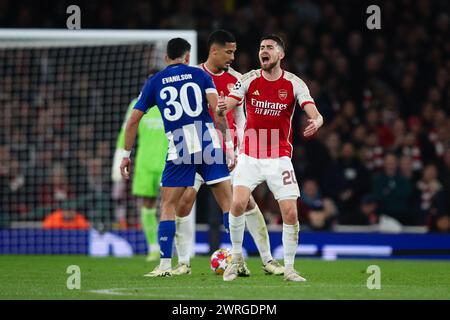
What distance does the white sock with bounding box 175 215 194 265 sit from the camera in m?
10.4

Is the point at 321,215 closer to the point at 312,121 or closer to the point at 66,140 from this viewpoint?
the point at 66,140

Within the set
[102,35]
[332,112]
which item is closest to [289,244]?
[102,35]

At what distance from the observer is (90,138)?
17031 mm

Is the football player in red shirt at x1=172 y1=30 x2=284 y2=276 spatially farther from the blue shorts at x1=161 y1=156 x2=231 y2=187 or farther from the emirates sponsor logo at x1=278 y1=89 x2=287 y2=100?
the emirates sponsor logo at x1=278 y1=89 x2=287 y2=100

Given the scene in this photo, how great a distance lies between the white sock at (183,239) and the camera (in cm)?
1040

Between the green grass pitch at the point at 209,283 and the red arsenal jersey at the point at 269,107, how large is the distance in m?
1.23

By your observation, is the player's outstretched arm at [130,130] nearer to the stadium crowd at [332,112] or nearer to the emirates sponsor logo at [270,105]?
the emirates sponsor logo at [270,105]

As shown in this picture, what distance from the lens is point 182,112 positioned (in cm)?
966

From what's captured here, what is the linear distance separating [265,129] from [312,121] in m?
0.67

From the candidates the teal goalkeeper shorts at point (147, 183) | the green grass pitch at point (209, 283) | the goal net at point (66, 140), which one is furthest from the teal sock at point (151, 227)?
the goal net at point (66, 140)
